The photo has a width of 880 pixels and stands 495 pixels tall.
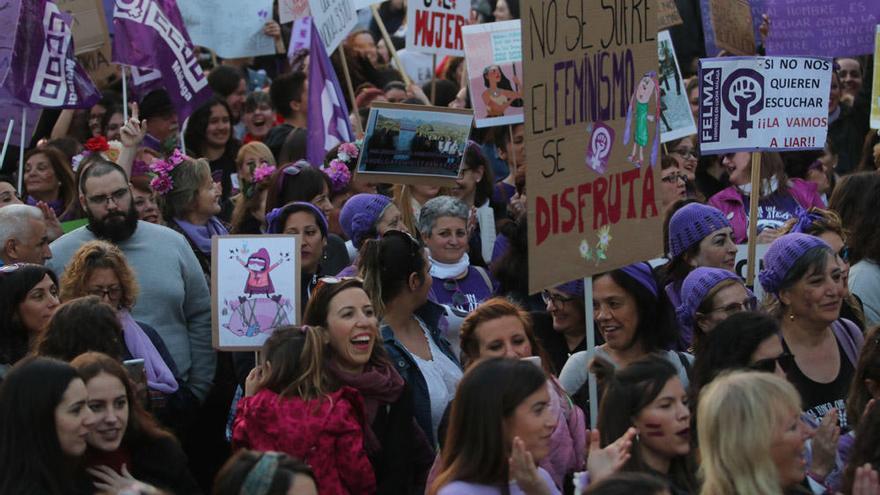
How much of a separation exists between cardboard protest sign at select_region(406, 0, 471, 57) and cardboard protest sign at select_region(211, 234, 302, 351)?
4.83m

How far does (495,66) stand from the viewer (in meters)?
10.7

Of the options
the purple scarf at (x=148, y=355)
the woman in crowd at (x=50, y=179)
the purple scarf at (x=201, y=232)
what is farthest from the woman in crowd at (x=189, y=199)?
the purple scarf at (x=148, y=355)

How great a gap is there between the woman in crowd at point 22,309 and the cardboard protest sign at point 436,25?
5.45m

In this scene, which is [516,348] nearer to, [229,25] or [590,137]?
[590,137]

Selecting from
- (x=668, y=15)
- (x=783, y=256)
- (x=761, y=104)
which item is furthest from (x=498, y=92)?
(x=783, y=256)

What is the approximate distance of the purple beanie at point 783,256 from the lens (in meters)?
7.15

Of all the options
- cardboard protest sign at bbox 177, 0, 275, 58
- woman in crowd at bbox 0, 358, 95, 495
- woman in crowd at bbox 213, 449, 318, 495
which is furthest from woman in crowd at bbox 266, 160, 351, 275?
woman in crowd at bbox 213, 449, 318, 495

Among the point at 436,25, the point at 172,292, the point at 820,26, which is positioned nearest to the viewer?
the point at 172,292

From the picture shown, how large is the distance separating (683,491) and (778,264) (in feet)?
6.97

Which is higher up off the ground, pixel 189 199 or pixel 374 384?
pixel 189 199

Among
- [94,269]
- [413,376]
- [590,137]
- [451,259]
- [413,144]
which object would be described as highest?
[590,137]

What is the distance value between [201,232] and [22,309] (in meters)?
2.08

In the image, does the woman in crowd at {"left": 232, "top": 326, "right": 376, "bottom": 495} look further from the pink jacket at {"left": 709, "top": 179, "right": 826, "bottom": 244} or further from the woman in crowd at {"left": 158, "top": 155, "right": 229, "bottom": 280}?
the pink jacket at {"left": 709, "top": 179, "right": 826, "bottom": 244}

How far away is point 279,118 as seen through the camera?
13031 millimetres
